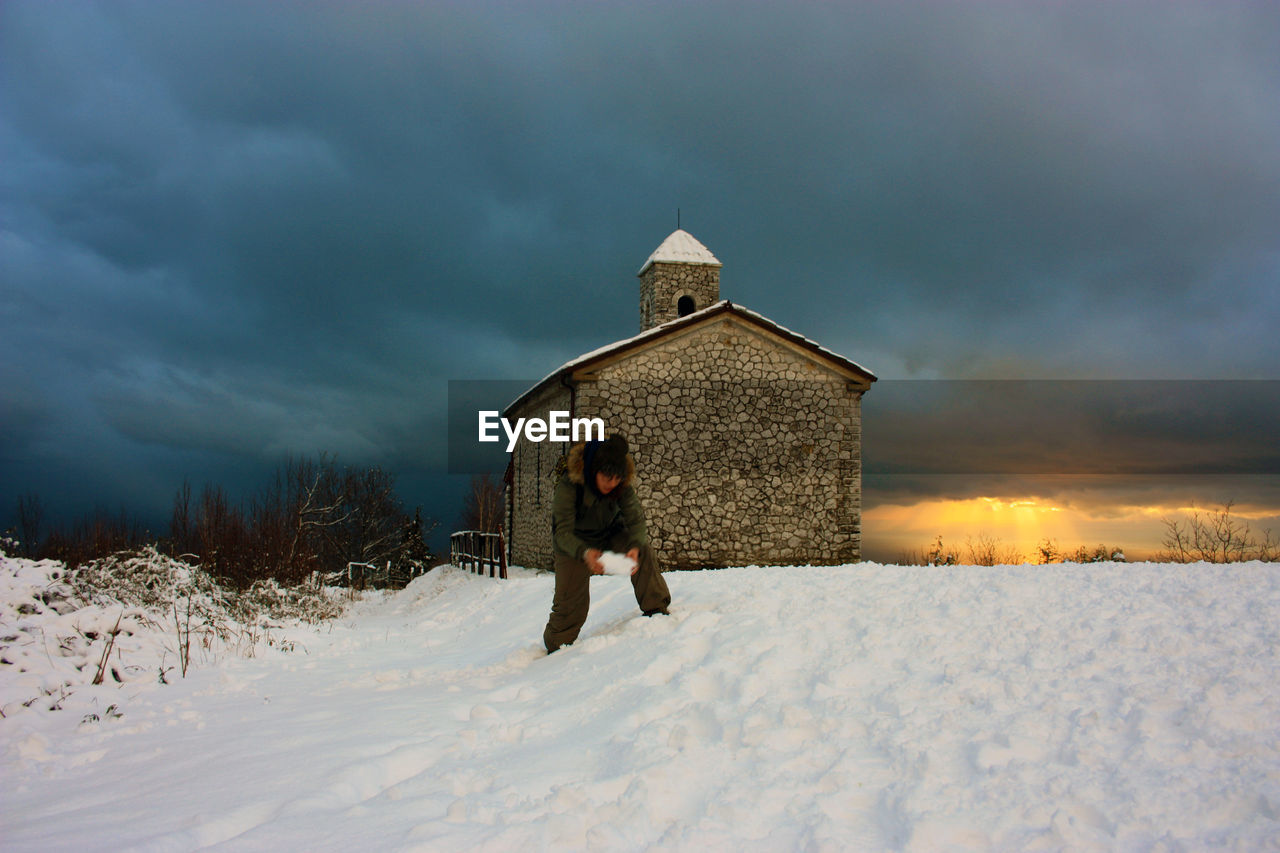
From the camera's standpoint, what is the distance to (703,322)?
17016mm

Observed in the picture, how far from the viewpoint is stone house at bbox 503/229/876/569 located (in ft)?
53.7

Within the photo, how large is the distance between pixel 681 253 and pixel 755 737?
20.0 meters

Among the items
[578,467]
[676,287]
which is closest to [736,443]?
[676,287]

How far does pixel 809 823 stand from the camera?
3168 mm

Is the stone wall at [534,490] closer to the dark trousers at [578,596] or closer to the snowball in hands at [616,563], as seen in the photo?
the dark trousers at [578,596]

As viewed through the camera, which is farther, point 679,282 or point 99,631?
point 679,282

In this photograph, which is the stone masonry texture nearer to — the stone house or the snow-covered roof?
the stone house

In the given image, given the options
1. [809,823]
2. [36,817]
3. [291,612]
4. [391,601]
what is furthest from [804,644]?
[391,601]

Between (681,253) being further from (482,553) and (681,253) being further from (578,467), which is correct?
(578,467)

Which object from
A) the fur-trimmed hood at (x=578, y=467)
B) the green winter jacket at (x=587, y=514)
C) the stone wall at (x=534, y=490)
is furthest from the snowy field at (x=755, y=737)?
the stone wall at (x=534, y=490)

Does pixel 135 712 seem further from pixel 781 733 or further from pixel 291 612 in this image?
pixel 291 612

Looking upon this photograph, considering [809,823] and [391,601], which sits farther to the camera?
[391,601]

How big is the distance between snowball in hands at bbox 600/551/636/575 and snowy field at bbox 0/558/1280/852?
19.5 inches

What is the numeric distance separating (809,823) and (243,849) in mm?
2357
